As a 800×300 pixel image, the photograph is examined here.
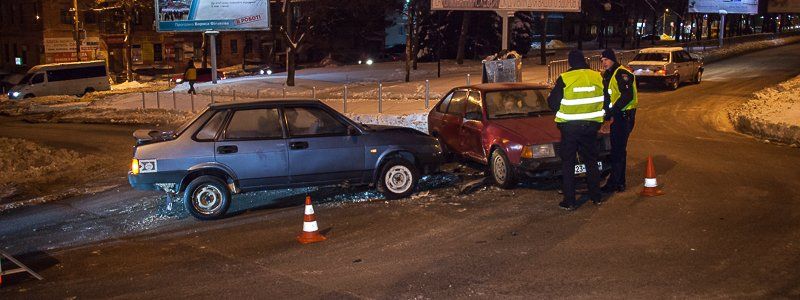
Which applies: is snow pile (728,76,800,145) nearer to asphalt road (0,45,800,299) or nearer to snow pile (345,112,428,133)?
asphalt road (0,45,800,299)

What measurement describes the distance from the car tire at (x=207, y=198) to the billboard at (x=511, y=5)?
13320 mm

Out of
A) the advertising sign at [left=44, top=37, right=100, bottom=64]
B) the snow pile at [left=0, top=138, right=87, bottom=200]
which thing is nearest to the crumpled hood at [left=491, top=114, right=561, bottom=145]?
the snow pile at [left=0, top=138, right=87, bottom=200]

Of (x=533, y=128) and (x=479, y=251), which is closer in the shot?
(x=479, y=251)

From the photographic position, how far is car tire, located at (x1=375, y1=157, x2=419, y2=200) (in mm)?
9812

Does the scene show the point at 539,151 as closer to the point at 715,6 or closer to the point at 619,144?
the point at 619,144

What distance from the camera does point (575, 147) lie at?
345 inches

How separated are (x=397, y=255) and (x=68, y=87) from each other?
3517 cm

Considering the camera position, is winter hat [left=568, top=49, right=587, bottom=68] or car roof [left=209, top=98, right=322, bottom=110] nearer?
winter hat [left=568, top=49, right=587, bottom=68]

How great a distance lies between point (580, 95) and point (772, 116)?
9856 mm

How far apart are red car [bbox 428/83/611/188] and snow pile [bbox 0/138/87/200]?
6.87m

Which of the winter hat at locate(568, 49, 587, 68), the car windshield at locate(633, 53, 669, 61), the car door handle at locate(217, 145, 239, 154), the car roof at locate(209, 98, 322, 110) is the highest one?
the winter hat at locate(568, 49, 587, 68)

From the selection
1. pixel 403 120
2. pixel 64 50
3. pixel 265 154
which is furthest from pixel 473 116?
pixel 64 50

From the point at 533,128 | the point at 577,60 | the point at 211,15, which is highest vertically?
the point at 211,15

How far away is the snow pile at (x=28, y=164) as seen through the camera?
41.3 feet
